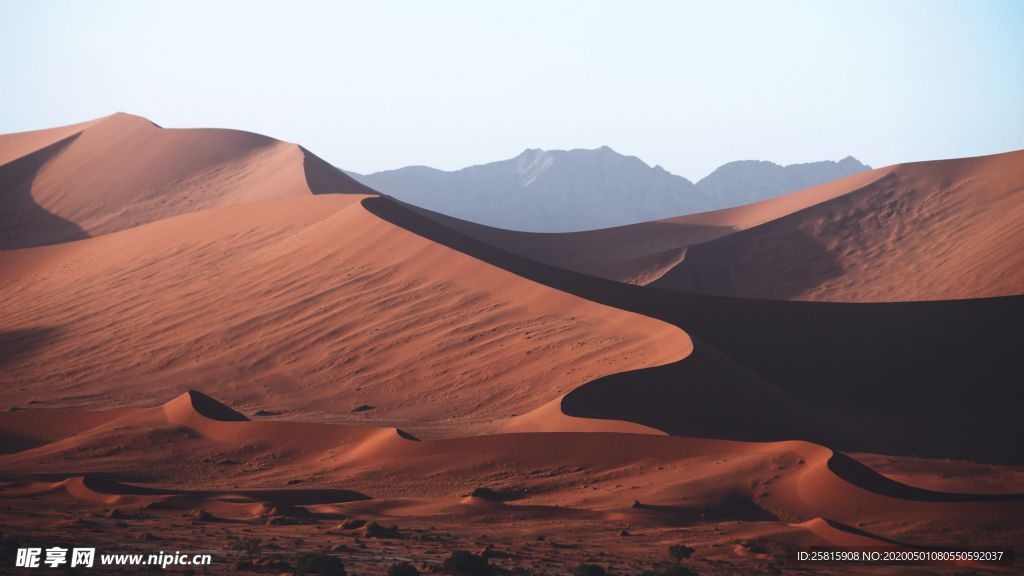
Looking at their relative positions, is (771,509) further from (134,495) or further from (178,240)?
(178,240)

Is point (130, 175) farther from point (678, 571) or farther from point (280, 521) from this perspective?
point (678, 571)

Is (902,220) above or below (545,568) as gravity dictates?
above

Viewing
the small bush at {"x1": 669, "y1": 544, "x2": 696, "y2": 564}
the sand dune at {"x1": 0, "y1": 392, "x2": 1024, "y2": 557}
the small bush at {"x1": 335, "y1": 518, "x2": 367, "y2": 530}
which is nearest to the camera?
the small bush at {"x1": 669, "y1": 544, "x2": 696, "y2": 564}

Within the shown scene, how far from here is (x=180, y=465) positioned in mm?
15836

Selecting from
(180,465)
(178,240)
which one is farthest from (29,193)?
(180,465)

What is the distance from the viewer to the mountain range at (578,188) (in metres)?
171

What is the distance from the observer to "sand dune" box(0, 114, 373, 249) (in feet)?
175

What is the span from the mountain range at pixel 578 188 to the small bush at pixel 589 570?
15534cm

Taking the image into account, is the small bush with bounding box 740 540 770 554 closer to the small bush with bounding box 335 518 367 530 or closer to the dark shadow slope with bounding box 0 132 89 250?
the small bush with bounding box 335 518 367 530

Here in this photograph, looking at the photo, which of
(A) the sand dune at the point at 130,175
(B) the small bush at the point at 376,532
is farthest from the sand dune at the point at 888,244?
(B) the small bush at the point at 376,532

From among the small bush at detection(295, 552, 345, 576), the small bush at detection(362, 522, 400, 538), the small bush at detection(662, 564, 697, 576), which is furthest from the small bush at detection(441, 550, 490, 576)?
the small bush at detection(662, 564, 697, 576)

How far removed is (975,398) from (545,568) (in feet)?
77.1

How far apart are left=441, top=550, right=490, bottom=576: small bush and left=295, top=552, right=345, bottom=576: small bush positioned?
3.71ft

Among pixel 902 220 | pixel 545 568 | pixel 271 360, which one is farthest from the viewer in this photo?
pixel 902 220
